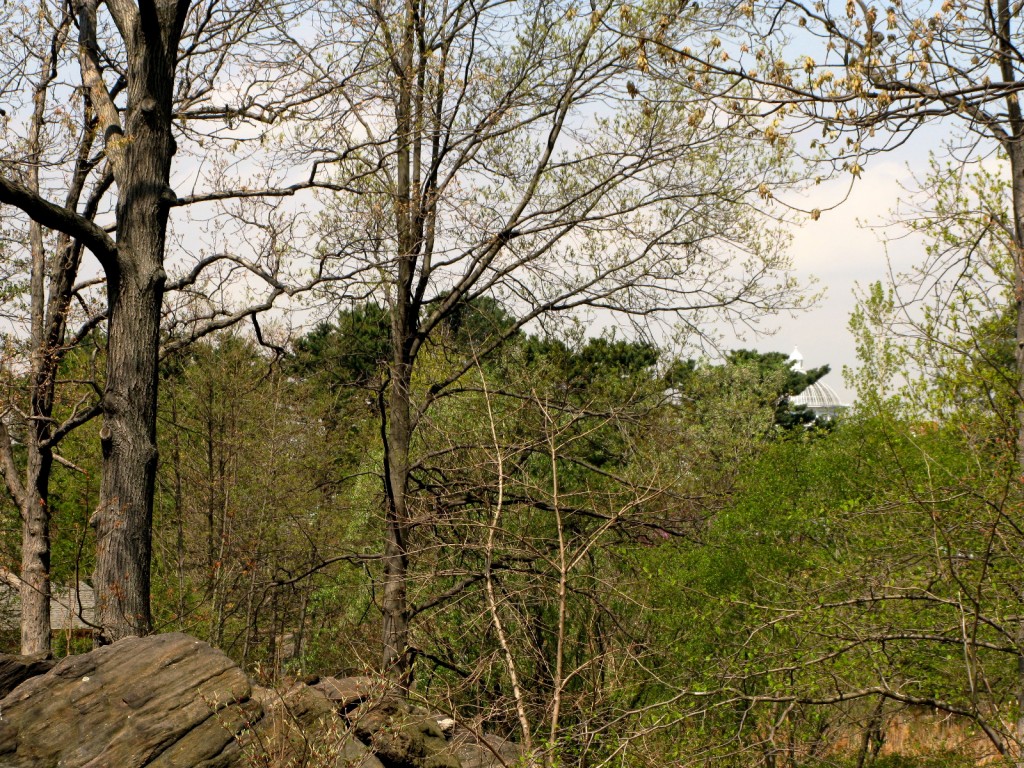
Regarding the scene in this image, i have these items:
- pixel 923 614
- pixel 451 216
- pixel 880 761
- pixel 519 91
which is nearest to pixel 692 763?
pixel 923 614

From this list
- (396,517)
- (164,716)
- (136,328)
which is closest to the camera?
(164,716)

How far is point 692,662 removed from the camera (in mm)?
10305

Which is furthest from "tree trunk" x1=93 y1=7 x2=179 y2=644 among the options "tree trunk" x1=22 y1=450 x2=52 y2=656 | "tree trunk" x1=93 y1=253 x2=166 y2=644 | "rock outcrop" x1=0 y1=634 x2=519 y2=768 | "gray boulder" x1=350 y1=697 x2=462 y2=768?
"tree trunk" x1=22 y1=450 x2=52 y2=656

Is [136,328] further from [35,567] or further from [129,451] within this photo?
[35,567]

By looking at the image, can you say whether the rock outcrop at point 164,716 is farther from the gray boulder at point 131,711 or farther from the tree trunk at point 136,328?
the tree trunk at point 136,328

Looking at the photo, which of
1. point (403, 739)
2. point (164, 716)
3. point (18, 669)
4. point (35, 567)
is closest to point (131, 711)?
point (164, 716)

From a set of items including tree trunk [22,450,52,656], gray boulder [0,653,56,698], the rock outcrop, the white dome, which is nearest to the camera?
the rock outcrop

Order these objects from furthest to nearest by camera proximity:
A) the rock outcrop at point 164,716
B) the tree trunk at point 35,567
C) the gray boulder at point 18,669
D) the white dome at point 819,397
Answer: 1. the white dome at point 819,397
2. the tree trunk at point 35,567
3. the gray boulder at point 18,669
4. the rock outcrop at point 164,716

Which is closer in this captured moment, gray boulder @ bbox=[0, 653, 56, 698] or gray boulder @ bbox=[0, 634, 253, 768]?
gray boulder @ bbox=[0, 634, 253, 768]

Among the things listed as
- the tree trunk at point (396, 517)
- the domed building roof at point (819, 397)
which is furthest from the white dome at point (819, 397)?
the tree trunk at point (396, 517)

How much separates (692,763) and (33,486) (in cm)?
967

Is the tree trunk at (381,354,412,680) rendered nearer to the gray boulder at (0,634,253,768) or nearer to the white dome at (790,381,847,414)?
the gray boulder at (0,634,253,768)

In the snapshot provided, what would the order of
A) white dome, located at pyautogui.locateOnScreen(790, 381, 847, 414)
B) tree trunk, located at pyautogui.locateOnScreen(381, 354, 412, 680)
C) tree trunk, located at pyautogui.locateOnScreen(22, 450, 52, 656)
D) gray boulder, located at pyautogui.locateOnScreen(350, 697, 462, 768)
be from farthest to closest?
white dome, located at pyautogui.locateOnScreen(790, 381, 847, 414), tree trunk, located at pyautogui.locateOnScreen(22, 450, 52, 656), tree trunk, located at pyautogui.locateOnScreen(381, 354, 412, 680), gray boulder, located at pyautogui.locateOnScreen(350, 697, 462, 768)

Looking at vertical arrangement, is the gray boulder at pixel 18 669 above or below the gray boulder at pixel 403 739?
above
